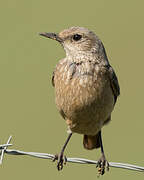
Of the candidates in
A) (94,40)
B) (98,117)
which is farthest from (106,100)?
(94,40)

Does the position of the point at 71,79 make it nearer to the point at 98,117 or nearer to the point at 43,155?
the point at 98,117

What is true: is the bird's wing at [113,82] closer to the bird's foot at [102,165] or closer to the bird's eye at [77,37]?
the bird's eye at [77,37]

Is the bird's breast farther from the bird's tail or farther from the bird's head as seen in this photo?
the bird's tail

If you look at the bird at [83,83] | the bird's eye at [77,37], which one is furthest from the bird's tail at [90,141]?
the bird's eye at [77,37]

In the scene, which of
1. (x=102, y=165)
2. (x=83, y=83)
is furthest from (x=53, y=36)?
(x=102, y=165)

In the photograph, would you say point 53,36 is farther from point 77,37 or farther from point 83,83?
point 83,83

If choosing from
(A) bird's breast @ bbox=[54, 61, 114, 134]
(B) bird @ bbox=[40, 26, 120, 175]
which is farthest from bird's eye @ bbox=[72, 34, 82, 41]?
(A) bird's breast @ bbox=[54, 61, 114, 134]
